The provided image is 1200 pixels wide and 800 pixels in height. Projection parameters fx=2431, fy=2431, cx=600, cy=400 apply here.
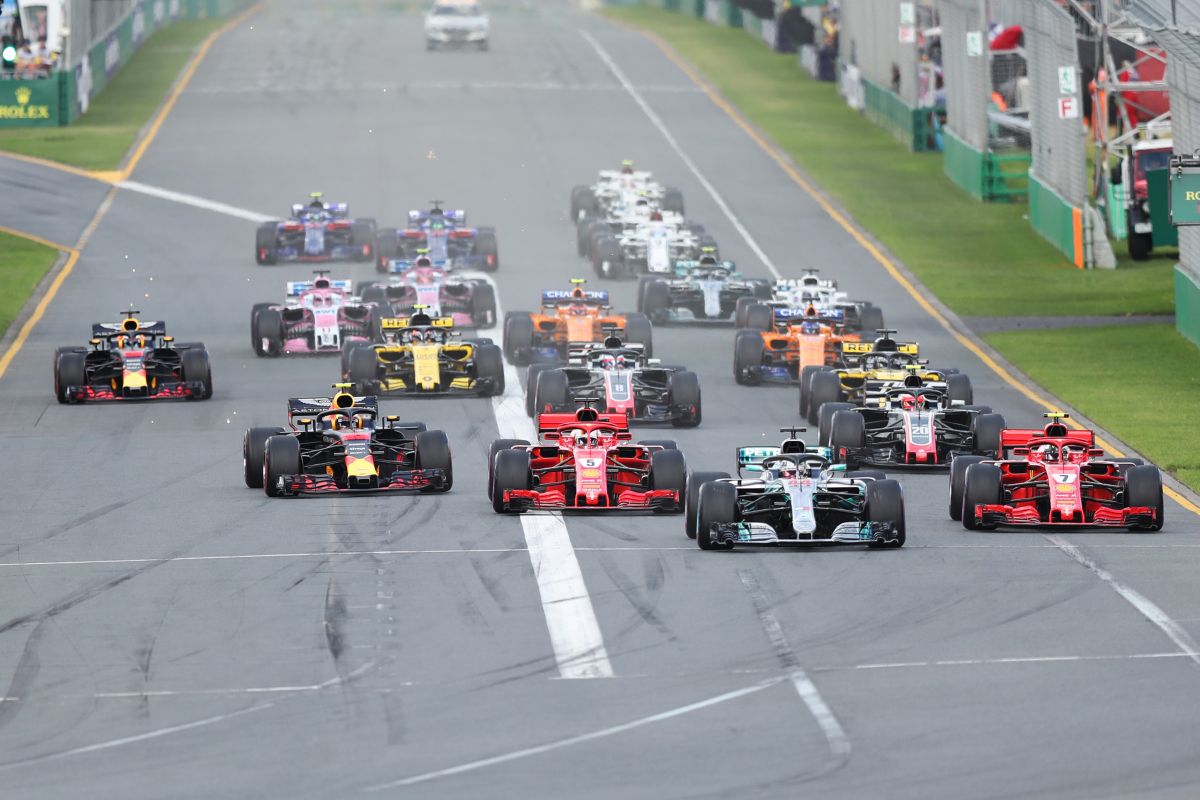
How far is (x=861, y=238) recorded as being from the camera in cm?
6412

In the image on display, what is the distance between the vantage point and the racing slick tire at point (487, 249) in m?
57.8

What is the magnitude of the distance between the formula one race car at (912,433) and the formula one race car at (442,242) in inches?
918

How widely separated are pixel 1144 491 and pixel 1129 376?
52.2 feet

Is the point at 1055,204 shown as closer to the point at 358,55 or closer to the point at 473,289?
the point at 473,289

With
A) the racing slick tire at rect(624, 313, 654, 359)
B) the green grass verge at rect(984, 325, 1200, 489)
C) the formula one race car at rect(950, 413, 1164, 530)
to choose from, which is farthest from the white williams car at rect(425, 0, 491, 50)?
the formula one race car at rect(950, 413, 1164, 530)

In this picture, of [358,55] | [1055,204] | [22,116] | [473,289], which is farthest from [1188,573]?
[358,55]

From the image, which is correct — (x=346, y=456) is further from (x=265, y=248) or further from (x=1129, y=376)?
(x=265, y=248)

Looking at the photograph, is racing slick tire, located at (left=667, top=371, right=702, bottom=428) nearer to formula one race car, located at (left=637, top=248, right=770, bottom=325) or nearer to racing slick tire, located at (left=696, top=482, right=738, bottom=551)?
racing slick tire, located at (left=696, top=482, right=738, bottom=551)

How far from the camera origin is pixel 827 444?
3528 centimetres

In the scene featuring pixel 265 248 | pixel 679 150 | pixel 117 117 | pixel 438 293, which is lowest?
pixel 438 293

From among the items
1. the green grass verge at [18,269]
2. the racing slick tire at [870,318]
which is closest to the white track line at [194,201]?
the green grass verge at [18,269]

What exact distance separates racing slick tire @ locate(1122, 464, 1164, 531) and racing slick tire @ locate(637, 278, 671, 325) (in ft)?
73.1

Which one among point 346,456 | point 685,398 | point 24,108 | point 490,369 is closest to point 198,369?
point 490,369

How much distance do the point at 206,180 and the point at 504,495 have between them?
43.4 metres
